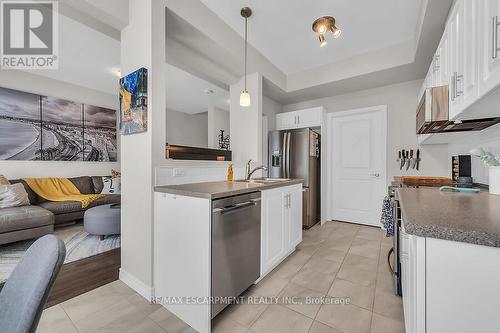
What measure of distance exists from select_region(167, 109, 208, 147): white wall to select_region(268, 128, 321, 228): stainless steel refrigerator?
346cm

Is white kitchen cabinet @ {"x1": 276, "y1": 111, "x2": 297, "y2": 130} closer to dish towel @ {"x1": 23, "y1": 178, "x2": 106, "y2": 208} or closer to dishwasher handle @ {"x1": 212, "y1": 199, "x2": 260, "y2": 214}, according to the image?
dishwasher handle @ {"x1": 212, "y1": 199, "x2": 260, "y2": 214}

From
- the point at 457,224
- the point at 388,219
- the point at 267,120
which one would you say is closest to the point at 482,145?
the point at 388,219

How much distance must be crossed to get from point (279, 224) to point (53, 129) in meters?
4.49

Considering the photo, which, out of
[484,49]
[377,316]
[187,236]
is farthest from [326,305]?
[484,49]

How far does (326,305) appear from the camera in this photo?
65.1 inches

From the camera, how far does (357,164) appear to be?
12.6ft

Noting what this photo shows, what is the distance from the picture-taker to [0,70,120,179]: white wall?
3.47m

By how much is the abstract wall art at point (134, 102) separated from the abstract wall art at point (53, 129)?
9.93ft

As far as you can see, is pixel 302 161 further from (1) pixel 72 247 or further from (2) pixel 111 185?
(2) pixel 111 185

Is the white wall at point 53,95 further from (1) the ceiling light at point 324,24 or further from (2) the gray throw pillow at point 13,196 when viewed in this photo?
(1) the ceiling light at point 324,24

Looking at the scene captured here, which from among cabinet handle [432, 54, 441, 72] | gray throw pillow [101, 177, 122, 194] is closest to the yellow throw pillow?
gray throw pillow [101, 177, 122, 194]

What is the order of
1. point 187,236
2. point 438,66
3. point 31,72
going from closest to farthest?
point 187,236, point 438,66, point 31,72

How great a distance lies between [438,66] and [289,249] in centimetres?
231

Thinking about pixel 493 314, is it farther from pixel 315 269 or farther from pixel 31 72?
pixel 31 72
